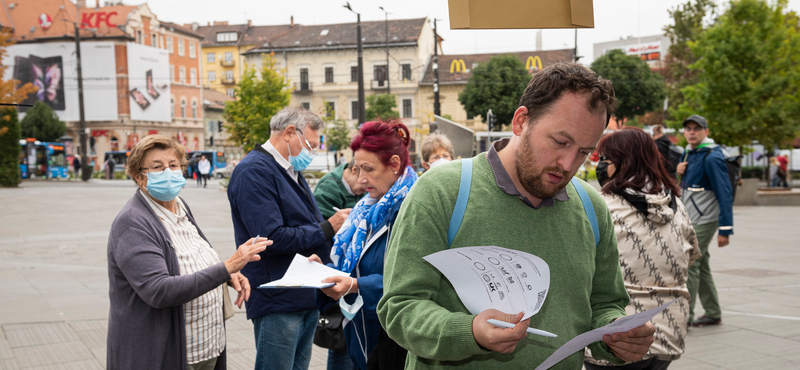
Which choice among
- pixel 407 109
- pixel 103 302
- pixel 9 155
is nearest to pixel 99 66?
pixel 407 109

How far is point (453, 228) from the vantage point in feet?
5.76

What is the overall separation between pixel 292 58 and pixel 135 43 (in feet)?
50.8

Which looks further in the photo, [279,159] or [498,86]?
[498,86]

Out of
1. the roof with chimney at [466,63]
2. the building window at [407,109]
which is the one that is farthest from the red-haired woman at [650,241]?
the building window at [407,109]

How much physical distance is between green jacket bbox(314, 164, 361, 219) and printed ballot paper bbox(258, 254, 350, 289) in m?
1.66

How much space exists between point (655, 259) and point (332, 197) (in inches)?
94.7

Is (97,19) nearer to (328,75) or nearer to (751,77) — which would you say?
(328,75)

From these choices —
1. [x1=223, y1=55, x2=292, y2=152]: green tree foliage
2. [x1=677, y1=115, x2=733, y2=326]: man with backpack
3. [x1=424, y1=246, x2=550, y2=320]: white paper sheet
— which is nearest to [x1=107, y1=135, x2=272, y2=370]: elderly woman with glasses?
[x1=424, y1=246, x2=550, y2=320]: white paper sheet

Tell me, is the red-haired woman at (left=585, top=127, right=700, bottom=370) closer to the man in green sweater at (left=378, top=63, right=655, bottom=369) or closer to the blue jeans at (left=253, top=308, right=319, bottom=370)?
the man in green sweater at (left=378, top=63, right=655, bottom=369)

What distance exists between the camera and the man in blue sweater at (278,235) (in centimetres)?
329

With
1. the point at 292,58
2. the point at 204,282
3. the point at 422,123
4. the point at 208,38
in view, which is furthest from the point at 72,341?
the point at 208,38

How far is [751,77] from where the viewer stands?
20922 millimetres

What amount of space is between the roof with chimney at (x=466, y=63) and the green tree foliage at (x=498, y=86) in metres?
5.96

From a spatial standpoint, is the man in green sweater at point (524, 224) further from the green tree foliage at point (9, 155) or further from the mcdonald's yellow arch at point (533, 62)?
the mcdonald's yellow arch at point (533, 62)
